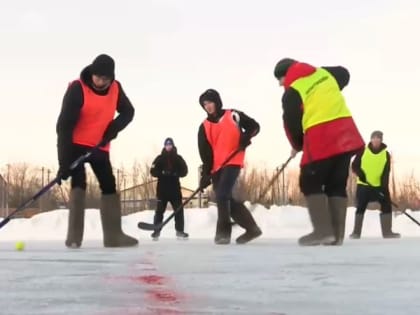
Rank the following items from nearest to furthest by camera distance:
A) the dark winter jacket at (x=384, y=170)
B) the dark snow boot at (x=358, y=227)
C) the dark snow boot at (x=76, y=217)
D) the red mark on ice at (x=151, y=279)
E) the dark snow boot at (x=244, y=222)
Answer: the red mark on ice at (x=151, y=279) → the dark snow boot at (x=76, y=217) → the dark snow boot at (x=244, y=222) → the dark winter jacket at (x=384, y=170) → the dark snow boot at (x=358, y=227)

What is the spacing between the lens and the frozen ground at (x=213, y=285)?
2.78 metres

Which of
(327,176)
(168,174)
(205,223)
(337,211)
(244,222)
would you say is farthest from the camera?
(205,223)

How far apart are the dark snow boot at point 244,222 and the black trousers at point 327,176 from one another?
120 centimetres

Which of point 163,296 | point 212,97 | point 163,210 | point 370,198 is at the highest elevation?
point 212,97

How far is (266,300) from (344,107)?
14.7 feet

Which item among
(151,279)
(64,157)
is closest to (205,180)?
(64,157)

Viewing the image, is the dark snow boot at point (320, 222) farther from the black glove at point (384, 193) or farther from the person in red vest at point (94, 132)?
the black glove at point (384, 193)

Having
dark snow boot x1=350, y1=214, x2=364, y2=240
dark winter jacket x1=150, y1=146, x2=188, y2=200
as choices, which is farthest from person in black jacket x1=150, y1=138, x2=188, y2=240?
dark snow boot x1=350, y1=214, x2=364, y2=240

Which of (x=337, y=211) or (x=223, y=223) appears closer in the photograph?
(x=337, y=211)

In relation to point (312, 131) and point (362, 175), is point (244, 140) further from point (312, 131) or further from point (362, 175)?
point (362, 175)

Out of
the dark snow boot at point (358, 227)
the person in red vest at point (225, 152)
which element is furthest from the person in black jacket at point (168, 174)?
the person in red vest at point (225, 152)

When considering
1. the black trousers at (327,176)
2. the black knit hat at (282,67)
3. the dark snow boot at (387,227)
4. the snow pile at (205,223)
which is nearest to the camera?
the black trousers at (327,176)

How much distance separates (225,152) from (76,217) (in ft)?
5.99

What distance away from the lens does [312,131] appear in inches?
281
